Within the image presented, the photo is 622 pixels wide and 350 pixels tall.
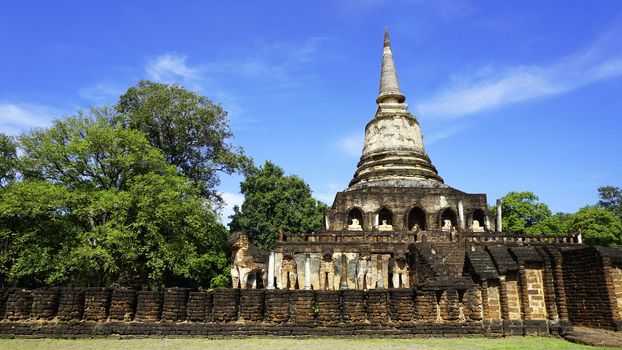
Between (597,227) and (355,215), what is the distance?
19.2 m

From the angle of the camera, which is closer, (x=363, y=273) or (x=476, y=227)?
(x=363, y=273)

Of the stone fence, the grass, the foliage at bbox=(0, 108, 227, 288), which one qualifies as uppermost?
the foliage at bbox=(0, 108, 227, 288)

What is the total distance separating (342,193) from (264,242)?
25.0ft

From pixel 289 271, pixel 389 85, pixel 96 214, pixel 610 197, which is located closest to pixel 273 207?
pixel 389 85

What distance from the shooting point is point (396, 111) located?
31828 mm

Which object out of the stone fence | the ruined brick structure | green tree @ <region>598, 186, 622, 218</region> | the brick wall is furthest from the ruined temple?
green tree @ <region>598, 186, 622, 218</region>

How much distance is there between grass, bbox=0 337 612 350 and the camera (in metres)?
8.86

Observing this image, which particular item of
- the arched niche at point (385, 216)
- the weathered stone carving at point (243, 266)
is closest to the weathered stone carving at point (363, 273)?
the weathered stone carving at point (243, 266)

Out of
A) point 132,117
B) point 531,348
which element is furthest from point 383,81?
point 531,348

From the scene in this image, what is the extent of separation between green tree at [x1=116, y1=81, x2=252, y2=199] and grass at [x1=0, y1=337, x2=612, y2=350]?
18.5m

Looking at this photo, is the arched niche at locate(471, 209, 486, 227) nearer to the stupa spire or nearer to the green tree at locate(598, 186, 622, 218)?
the stupa spire

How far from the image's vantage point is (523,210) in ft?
118

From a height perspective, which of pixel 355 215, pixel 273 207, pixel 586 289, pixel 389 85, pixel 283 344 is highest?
pixel 389 85

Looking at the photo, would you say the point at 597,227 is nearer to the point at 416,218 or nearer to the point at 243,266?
the point at 416,218
